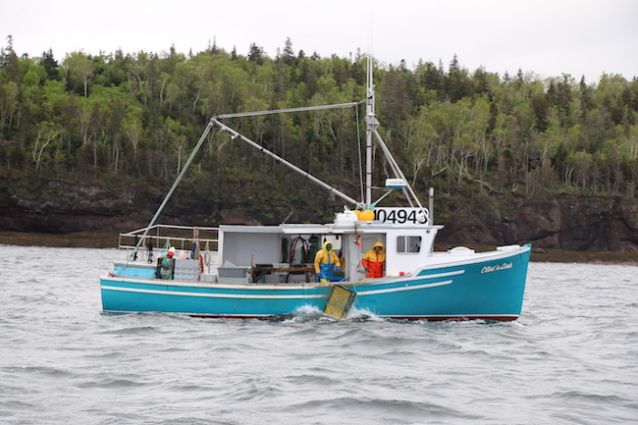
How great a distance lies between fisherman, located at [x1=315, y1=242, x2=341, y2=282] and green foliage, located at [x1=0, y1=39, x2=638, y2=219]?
90.0m

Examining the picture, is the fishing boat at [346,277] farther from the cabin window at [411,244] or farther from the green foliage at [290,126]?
the green foliage at [290,126]

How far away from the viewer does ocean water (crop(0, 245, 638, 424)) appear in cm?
1742

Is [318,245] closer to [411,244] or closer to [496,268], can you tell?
[411,244]

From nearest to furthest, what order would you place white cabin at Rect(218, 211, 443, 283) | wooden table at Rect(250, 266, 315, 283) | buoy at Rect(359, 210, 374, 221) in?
white cabin at Rect(218, 211, 443, 283) → wooden table at Rect(250, 266, 315, 283) → buoy at Rect(359, 210, 374, 221)

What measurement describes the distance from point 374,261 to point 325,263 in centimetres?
141

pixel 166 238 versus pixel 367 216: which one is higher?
pixel 367 216

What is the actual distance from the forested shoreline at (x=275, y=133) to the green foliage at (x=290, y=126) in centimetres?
27

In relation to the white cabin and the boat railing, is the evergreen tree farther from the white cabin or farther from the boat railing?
the white cabin

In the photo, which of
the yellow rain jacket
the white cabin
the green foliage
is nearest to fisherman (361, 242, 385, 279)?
the white cabin

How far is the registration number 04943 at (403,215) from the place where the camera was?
29031 millimetres

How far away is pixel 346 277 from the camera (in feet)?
96.7

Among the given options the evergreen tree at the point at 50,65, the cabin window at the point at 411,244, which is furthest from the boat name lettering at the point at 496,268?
the evergreen tree at the point at 50,65

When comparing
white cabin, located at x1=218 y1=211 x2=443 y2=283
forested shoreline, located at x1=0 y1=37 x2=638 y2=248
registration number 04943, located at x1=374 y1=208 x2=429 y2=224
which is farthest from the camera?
forested shoreline, located at x1=0 y1=37 x2=638 y2=248

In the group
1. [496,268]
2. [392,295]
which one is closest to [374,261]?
[392,295]
